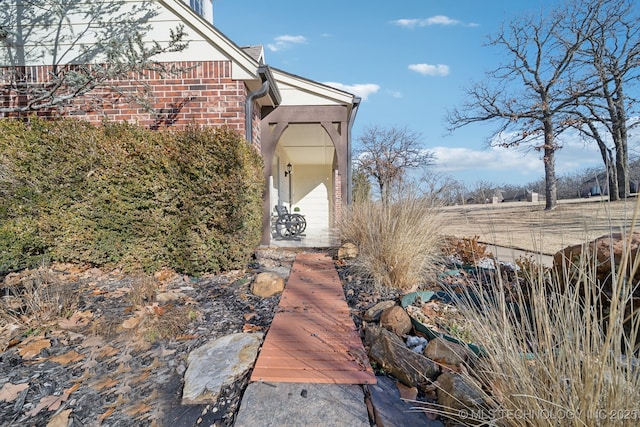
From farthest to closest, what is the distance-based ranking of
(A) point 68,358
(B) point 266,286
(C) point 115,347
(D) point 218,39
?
(D) point 218,39
(B) point 266,286
(C) point 115,347
(A) point 68,358

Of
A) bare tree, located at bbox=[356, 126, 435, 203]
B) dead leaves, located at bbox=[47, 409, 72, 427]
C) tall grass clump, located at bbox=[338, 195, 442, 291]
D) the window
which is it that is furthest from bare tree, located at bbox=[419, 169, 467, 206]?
bare tree, located at bbox=[356, 126, 435, 203]

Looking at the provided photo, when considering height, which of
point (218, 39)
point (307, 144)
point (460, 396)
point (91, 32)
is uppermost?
point (91, 32)

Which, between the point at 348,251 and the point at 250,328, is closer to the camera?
the point at 250,328

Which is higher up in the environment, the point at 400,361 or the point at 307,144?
the point at 307,144

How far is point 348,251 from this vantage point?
4.52 metres

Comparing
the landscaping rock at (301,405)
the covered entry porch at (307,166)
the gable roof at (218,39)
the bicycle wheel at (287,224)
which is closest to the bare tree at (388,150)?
the covered entry porch at (307,166)

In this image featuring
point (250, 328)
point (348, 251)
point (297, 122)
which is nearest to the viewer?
point (250, 328)

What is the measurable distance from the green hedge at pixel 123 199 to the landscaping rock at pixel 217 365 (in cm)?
178

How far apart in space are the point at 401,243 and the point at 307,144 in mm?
6391

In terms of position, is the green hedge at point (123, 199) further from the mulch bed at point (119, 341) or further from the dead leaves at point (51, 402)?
the dead leaves at point (51, 402)

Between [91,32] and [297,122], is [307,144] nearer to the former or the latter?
[297,122]

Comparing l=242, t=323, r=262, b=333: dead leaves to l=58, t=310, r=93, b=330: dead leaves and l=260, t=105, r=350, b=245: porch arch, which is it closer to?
l=58, t=310, r=93, b=330: dead leaves

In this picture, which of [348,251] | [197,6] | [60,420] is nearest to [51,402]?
[60,420]

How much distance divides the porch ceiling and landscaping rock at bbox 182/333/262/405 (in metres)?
5.78
